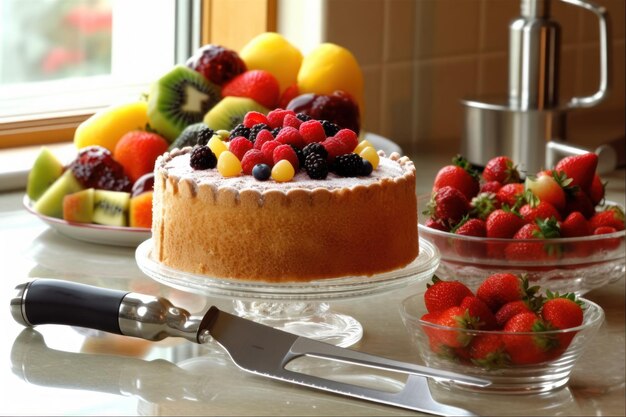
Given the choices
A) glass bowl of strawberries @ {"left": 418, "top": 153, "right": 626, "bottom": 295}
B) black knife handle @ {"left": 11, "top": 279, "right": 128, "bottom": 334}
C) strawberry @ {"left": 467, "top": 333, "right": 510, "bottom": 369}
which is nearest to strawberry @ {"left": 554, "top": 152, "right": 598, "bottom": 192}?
glass bowl of strawberries @ {"left": 418, "top": 153, "right": 626, "bottom": 295}

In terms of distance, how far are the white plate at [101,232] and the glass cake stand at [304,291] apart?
0.68ft

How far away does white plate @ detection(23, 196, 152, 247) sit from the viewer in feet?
4.19

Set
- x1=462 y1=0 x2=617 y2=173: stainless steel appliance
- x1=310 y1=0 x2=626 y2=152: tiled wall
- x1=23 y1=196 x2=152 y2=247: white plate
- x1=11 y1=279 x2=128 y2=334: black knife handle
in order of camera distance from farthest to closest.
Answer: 1. x1=310 y1=0 x2=626 y2=152: tiled wall
2. x1=462 y1=0 x2=617 y2=173: stainless steel appliance
3. x1=23 y1=196 x2=152 y2=247: white plate
4. x1=11 y1=279 x2=128 y2=334: black knife handle

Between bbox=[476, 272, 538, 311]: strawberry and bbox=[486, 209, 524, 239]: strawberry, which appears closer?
bbox=[476, 272, 538, 311]: strawberry

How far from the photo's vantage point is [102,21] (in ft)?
6.02

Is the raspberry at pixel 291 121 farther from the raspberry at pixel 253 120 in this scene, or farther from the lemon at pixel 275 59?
the lemon at pixel 275 59

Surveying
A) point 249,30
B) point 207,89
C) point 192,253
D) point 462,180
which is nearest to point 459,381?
point 192,253

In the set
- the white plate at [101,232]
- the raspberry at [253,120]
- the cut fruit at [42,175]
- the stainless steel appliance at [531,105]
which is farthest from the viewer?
the stainless steel appliance at [531,105]

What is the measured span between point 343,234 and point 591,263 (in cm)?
27

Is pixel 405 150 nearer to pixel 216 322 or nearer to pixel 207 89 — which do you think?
pixel 207 89

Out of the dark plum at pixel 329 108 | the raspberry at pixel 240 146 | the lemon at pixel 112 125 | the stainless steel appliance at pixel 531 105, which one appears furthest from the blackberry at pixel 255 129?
the stainless steel appliance at pixel 531 105

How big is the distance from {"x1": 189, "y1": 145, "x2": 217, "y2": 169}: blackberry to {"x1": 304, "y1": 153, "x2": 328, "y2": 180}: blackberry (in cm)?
9

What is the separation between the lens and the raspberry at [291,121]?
1033 millimetres

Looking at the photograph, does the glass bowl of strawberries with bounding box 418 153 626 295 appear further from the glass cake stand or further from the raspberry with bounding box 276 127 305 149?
the raspberry with bounding box 276 127 305 149
